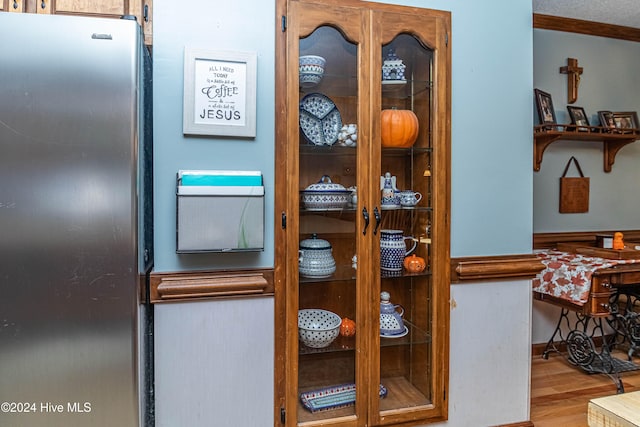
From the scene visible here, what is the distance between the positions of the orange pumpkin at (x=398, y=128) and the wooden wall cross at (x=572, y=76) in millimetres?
1884

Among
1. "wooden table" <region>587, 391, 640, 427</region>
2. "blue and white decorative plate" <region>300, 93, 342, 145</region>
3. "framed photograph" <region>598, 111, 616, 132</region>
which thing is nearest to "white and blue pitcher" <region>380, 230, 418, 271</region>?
"blue and white decorative plate" <region>300, 93, 342, 145</region>

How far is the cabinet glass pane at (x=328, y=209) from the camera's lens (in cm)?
161

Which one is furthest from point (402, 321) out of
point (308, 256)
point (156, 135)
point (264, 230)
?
point (156, 135)

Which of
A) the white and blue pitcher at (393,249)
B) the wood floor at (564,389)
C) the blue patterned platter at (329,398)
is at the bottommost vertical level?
the wood floor at (564,389)

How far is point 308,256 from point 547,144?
2.09m

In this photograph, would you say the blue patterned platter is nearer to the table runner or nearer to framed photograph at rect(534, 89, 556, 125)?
the table runner

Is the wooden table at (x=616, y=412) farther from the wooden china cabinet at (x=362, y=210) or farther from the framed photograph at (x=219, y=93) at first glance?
the framed photograph at (x=219, y=93)

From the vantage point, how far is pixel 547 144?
2742 millimetres

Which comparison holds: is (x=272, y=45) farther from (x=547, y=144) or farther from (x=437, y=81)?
(x=547, y=144)

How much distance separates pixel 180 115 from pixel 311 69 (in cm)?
56

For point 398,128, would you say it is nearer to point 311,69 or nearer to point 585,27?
point 311,69

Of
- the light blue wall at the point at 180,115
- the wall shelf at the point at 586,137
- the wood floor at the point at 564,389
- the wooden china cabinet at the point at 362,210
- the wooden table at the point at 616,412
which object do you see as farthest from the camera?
the wall shelf at the point at 586,137

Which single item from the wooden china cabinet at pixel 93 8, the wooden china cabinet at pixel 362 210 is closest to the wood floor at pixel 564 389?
the wooden china cabinet at pixel 362 210

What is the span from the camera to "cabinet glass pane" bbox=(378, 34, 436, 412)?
1.70 meters
